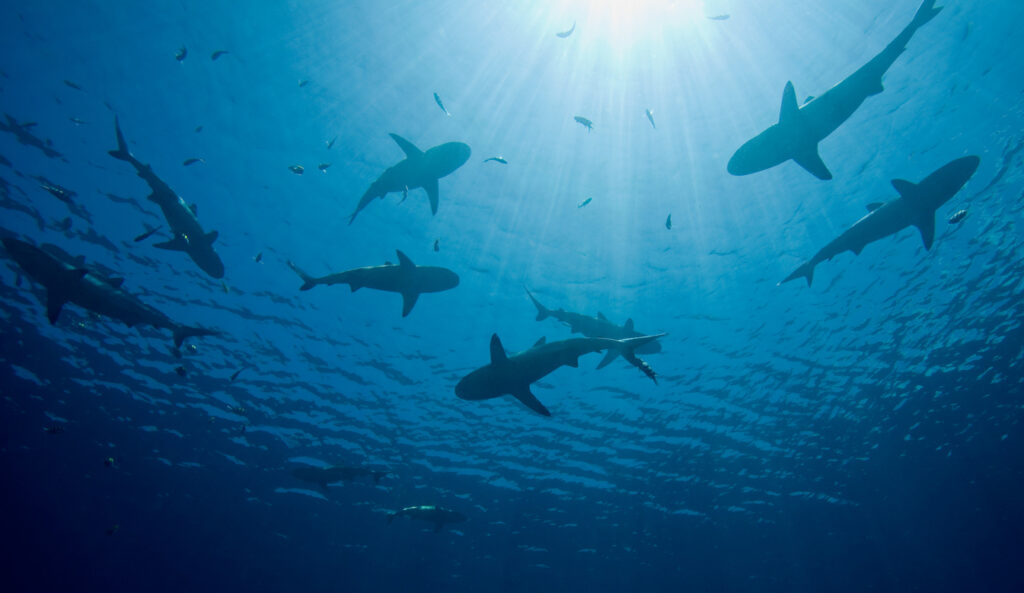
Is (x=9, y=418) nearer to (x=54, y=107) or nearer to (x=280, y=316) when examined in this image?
(x=280, y=316)

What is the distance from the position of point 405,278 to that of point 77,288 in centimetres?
473

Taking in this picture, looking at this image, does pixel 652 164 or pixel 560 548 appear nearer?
pixel 652 164

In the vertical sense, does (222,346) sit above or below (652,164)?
below

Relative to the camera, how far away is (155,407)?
19734 millimetres

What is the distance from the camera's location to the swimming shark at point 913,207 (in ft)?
19.6

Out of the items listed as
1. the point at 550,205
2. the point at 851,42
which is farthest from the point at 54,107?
the point at 851,42

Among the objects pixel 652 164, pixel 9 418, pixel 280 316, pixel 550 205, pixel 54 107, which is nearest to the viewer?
pixel 54 107

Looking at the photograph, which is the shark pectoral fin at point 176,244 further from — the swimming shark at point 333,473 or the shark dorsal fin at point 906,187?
the shark dorsal fin at point 906,187

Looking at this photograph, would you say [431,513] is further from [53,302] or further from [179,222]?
[179,222]

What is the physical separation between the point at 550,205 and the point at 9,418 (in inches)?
1112

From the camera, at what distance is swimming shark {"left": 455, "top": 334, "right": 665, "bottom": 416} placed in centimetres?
496

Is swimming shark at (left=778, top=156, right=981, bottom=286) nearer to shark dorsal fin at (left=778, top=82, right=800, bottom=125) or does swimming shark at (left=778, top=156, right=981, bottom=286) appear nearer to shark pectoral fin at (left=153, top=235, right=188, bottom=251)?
shark dorsal fin at (left=778, top=82, right=800, bottom=125)

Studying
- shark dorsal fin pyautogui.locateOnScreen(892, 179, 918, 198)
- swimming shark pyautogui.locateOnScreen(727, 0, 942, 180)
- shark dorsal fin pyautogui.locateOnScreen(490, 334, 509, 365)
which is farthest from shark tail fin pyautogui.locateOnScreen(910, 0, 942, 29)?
shark dorsal fin pyautogui.locateOnScreen(490, 334, 509, 365)

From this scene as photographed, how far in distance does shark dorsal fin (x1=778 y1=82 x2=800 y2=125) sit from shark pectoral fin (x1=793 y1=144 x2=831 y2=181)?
0.70 metres
